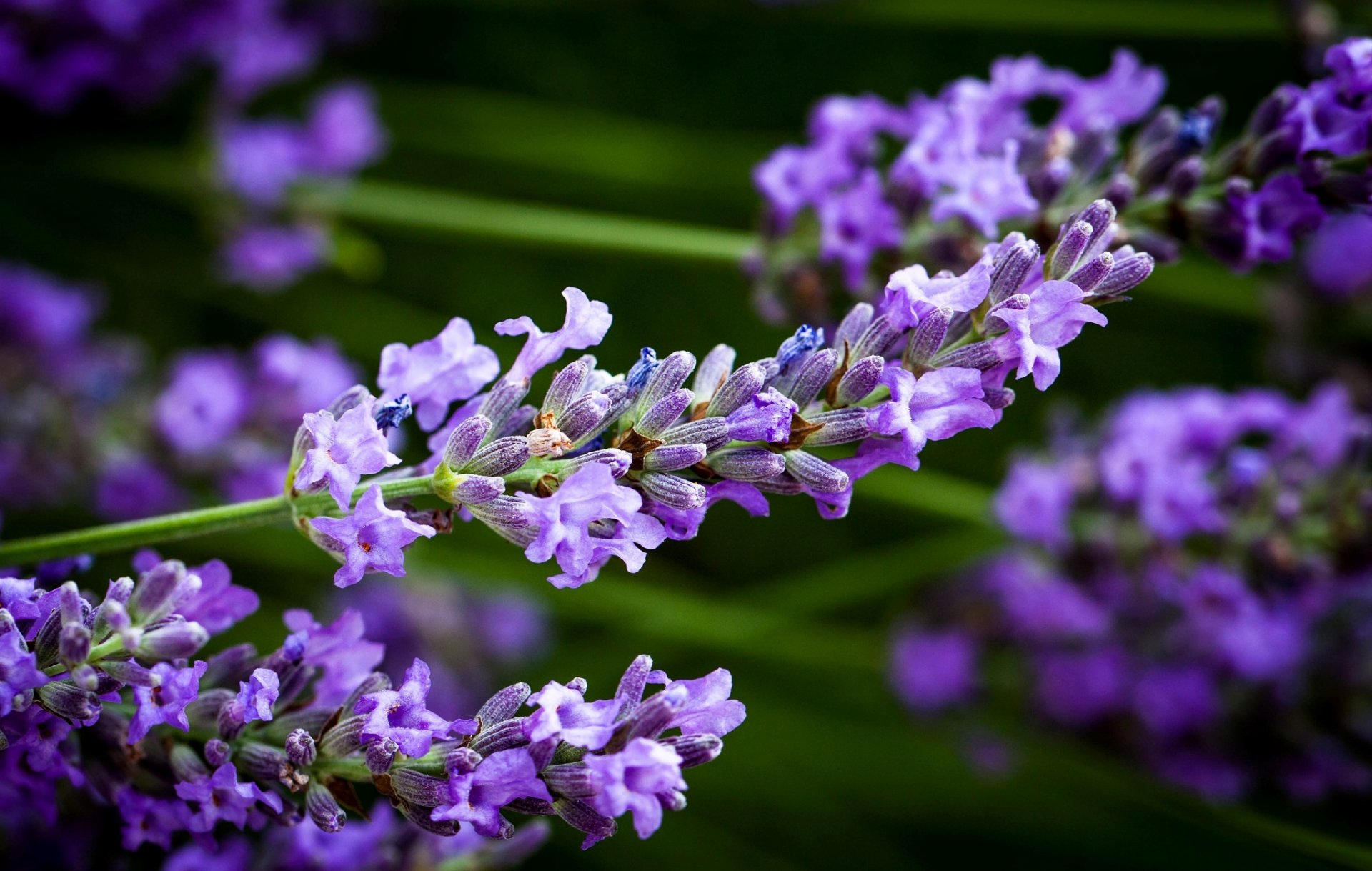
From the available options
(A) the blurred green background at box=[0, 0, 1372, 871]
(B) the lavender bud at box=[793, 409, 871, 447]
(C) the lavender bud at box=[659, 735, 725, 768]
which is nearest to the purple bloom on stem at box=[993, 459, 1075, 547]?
(A) the blurred green background at box=[0, 0, 1372, 871]

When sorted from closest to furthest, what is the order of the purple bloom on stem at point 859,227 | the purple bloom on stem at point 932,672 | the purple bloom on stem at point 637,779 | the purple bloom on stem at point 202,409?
the purple bloom on stem at point 637,779 < the purple bloom on stem at point 859,227 < the purple bloom on stem at point 202,409 < the purple bloom on stem at point 932,672

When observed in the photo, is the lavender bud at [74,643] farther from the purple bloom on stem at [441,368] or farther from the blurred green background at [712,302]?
the blurred green background at [712,302]

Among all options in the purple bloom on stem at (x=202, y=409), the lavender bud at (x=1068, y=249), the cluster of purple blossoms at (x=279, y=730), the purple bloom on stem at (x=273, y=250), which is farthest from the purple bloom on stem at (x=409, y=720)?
the purple bloom on stem at (x=273, y=250)

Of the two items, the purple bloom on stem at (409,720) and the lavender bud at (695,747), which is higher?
the lavender bud at (695,747)

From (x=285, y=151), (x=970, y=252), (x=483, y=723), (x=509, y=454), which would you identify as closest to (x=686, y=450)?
(x=509, y=454)

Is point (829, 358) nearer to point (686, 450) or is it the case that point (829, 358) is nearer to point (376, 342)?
point (686, 450)

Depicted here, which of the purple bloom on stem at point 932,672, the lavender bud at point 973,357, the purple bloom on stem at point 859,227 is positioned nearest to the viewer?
the lavender bud at point 973,357
